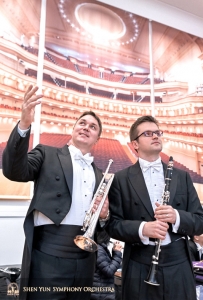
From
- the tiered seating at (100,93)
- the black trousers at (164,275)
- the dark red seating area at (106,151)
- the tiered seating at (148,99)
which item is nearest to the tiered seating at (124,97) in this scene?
the tiered seating at (100,93)

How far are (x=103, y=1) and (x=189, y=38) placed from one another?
1.83m

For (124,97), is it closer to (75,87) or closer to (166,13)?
(75,87)

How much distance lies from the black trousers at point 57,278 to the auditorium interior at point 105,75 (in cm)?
170

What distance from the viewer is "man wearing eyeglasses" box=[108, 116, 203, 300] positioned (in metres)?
1.47

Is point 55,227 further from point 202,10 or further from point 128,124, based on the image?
point 202,10

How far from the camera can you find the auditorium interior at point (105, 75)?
329cm

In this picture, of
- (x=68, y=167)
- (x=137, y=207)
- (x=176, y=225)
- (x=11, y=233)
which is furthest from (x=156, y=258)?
(x=11, y=233)

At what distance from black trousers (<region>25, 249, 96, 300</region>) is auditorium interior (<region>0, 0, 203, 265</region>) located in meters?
1.70

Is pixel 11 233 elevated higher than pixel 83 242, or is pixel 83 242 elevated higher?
pixel 83 242

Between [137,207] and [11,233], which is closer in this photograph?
[137,207]

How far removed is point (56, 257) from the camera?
143cm

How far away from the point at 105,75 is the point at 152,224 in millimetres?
3076

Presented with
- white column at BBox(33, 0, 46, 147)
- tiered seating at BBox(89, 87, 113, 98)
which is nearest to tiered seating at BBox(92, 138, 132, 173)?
tiered seating at BBox(89, 87, 113, 98)

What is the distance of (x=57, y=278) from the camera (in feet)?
4.55
